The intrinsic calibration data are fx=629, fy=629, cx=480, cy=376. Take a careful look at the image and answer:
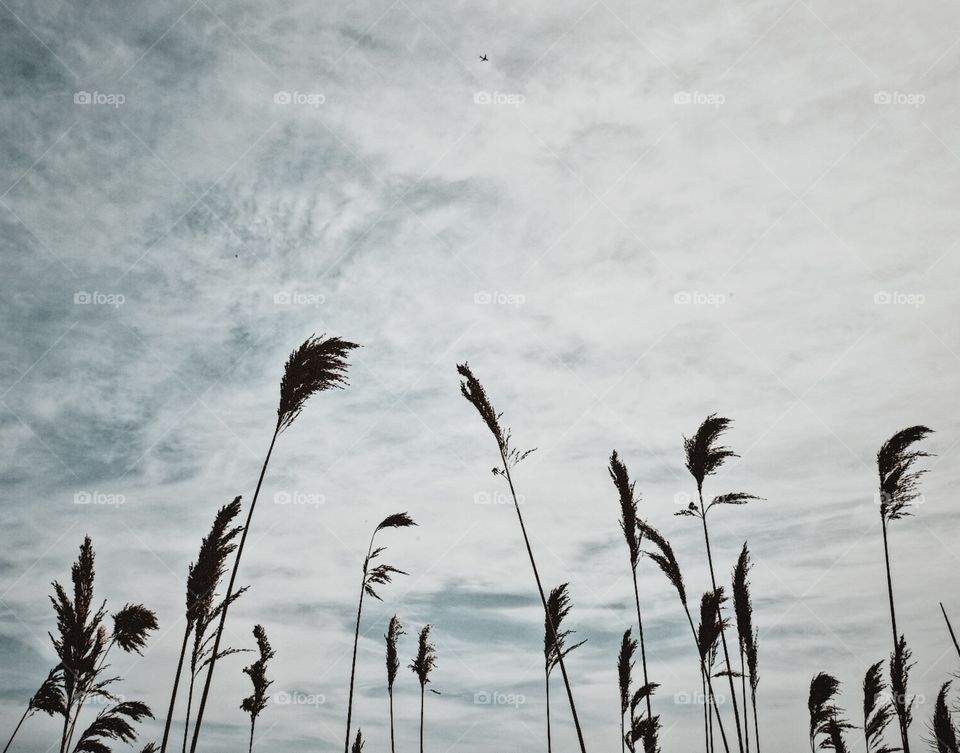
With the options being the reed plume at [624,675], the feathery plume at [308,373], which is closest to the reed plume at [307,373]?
the feathery plume at [308,373]

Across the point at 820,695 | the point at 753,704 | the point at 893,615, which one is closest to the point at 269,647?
the point at 753,704

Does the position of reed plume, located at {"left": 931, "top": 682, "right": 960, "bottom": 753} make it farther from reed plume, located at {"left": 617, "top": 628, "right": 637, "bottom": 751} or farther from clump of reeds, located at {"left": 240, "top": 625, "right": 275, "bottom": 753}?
clump of reeds, located at {"left": 240, "top": 625, "right": 275, "bottom": 753}

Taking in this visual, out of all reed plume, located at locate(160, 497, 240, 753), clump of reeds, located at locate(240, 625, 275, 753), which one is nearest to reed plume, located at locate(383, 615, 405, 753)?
clump of reeds, located at locate(240, 625, 275, 753)

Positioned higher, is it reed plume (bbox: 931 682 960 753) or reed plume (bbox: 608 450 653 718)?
reed plume (bbox: 608 450 653 718)

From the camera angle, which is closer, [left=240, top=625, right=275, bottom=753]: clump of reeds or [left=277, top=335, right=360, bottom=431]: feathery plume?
[left=277, top=335, right=360, bottom=431]: feathery plume

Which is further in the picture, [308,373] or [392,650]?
[392,650]

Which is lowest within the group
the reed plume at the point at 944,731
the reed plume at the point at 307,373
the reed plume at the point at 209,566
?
the reed plume at the point at 944,731

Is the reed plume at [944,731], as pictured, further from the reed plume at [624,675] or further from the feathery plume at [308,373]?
the feathery plume at [308,373]

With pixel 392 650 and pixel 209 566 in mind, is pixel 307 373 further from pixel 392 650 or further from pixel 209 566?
pixel 392 650

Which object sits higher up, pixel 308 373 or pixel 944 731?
pixel 308 373

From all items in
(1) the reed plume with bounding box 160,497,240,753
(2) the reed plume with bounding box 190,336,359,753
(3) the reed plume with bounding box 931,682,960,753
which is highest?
(2) the reed plume with bounding box 190,336,359,753

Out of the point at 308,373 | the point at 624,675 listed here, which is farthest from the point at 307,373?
the point at 624,675

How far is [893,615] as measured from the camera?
8273mm

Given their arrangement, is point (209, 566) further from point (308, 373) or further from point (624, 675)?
point (624, 675)
